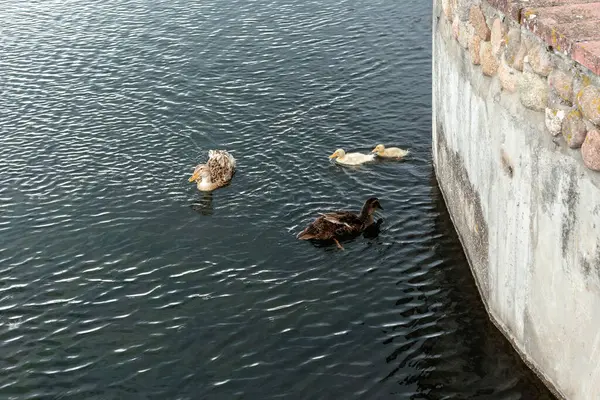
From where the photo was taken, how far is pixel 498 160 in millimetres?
10758

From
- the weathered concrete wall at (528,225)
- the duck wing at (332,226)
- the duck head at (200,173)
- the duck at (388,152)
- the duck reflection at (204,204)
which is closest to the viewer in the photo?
the weathered concrete wall at (528,225)

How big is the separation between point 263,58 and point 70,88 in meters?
5.20

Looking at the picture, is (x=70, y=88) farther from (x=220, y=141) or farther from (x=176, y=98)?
(x=220, y=141)

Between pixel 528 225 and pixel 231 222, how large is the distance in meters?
6.81

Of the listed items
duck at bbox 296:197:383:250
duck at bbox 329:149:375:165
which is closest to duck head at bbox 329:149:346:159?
duck at bbox 329:149:375:165

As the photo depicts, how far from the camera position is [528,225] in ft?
31.9

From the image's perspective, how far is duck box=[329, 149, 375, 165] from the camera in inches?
656

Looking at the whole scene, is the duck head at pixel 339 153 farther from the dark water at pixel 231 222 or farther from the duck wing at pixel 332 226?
the duck wing at pixel 332 226

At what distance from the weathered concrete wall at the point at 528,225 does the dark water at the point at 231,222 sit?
0.60m

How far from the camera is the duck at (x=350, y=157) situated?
16.7 m

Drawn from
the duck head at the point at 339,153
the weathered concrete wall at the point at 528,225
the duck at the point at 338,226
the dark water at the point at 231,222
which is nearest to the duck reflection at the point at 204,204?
the dark water at the point at 231,222

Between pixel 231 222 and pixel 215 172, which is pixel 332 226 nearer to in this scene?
pixel 231 222

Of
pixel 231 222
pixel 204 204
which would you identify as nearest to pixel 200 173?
pixel 204 204

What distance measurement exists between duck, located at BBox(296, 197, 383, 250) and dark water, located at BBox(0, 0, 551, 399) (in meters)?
0.29
